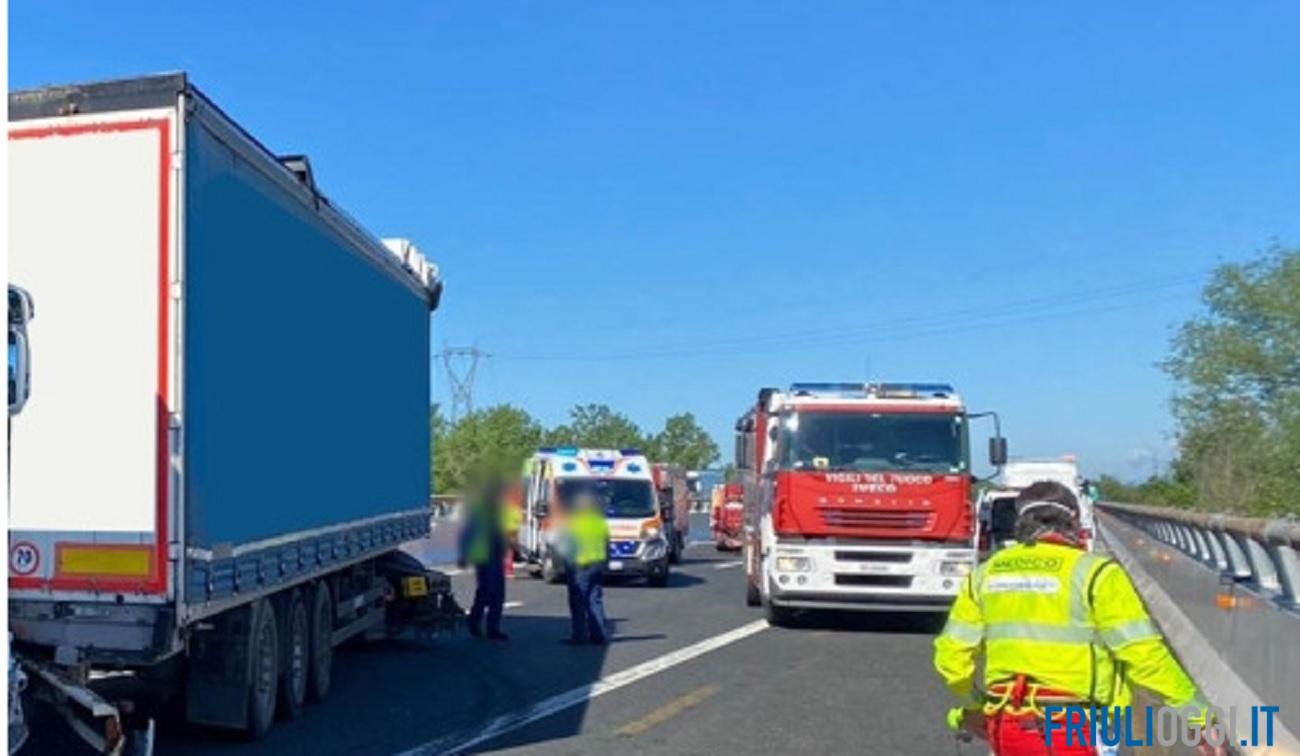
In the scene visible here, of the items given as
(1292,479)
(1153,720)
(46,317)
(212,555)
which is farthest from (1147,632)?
(1292,479)

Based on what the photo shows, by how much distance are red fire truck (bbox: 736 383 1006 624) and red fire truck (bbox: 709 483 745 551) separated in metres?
20.0

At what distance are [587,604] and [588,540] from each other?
2.32 ft

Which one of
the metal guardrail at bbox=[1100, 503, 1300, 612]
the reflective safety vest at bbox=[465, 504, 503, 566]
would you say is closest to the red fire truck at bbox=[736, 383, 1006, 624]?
the metal guardrail at bbox=[1100, 503, 1300, 612]

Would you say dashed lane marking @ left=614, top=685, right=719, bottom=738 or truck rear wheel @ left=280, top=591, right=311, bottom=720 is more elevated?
truck rear wheel @ left=280, top=591, right=311, bottom=720

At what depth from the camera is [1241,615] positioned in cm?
920

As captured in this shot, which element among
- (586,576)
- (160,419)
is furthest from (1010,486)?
(160,419)

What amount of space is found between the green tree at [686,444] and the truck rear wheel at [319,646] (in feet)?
364

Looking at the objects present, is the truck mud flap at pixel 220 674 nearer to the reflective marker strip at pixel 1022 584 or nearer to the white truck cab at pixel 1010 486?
the reflective marker strip at pixel 1022 584

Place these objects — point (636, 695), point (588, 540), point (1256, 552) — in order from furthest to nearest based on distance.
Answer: point (588, 540) → point (636, 695) → point (1256, 552)

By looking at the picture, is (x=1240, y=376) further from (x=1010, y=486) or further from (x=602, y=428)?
(x=602, y=428)

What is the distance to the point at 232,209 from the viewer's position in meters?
9.10

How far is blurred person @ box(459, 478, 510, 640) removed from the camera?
16953 mm

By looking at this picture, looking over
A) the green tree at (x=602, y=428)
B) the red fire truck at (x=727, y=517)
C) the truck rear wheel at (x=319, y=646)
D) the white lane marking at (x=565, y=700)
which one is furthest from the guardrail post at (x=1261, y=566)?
the green tree at (x=602, y=428)

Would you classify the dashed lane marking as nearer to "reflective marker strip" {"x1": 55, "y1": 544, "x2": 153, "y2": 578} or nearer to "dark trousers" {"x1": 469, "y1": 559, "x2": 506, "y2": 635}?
"reflective marker strip" {"x1": 55, "y1": 544, "x2": 153, "y2": 578}
